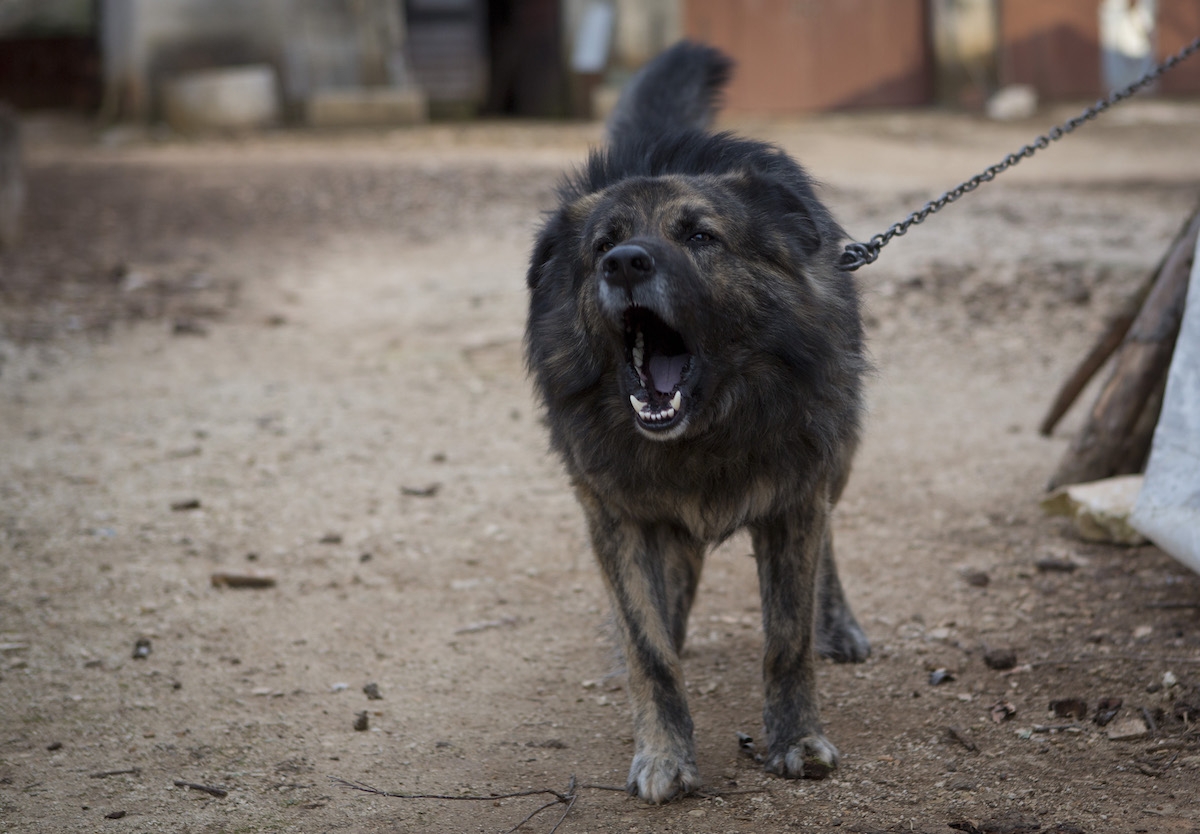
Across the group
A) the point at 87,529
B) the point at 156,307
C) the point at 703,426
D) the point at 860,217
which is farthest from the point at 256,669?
the point at 860,217

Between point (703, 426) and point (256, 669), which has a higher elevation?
point (703, 426)

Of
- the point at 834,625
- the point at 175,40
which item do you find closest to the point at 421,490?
the point at 834,625

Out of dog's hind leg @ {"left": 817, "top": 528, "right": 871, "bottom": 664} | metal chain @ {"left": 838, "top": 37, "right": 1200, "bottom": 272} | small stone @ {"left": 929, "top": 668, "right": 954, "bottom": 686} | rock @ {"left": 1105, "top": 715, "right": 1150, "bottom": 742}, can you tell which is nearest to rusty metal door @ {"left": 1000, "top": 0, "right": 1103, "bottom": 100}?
metal chain @ {"left": 838, "top": 37, "right": 1200, "bottom": 272}

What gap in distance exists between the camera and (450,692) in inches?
155

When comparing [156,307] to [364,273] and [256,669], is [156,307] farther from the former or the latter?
[256,669]

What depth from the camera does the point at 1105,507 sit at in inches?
181

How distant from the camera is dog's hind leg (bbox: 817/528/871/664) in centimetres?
404

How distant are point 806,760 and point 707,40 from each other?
607 inches

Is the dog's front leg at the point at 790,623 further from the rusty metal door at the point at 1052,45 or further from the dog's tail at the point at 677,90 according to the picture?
the rusty metal door at the point at 1052,45

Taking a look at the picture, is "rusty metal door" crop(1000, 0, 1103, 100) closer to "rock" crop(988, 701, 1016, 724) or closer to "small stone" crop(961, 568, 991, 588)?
"small stone" crop(961, 568, 991, 588)

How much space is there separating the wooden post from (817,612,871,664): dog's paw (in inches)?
61.1

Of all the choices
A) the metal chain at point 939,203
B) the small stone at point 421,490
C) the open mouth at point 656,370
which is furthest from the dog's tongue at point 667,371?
the small stone at point 421,490

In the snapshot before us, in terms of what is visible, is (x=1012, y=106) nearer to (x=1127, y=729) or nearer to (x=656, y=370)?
(x=1127, y=729)

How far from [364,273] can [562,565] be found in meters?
5.56
